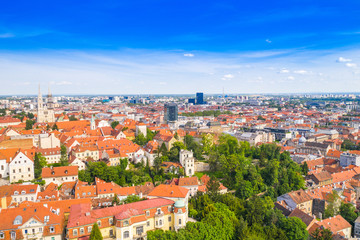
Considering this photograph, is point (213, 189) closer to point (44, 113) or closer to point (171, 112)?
point (171, 112)

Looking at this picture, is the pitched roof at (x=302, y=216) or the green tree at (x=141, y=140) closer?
the pitched roof at (x=302, y=216)

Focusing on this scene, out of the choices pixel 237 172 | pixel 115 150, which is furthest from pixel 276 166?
pixel 115 150

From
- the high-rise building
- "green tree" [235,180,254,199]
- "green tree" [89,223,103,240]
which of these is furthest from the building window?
the high-rise building

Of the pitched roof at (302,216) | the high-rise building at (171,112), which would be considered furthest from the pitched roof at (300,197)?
the high-rise building at (171,112)

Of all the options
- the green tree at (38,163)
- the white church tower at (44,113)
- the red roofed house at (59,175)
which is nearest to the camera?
the red roofed house at (59,175)

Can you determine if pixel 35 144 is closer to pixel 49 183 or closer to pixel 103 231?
pixel 49 183

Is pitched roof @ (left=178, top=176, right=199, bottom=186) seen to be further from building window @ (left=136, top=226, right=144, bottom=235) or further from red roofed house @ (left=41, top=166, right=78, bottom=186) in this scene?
red roofed house @ (left=41, top=166, right=78, bottom=186)

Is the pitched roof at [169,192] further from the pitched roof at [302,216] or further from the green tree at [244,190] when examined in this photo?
the pitched roof at [302,216]
